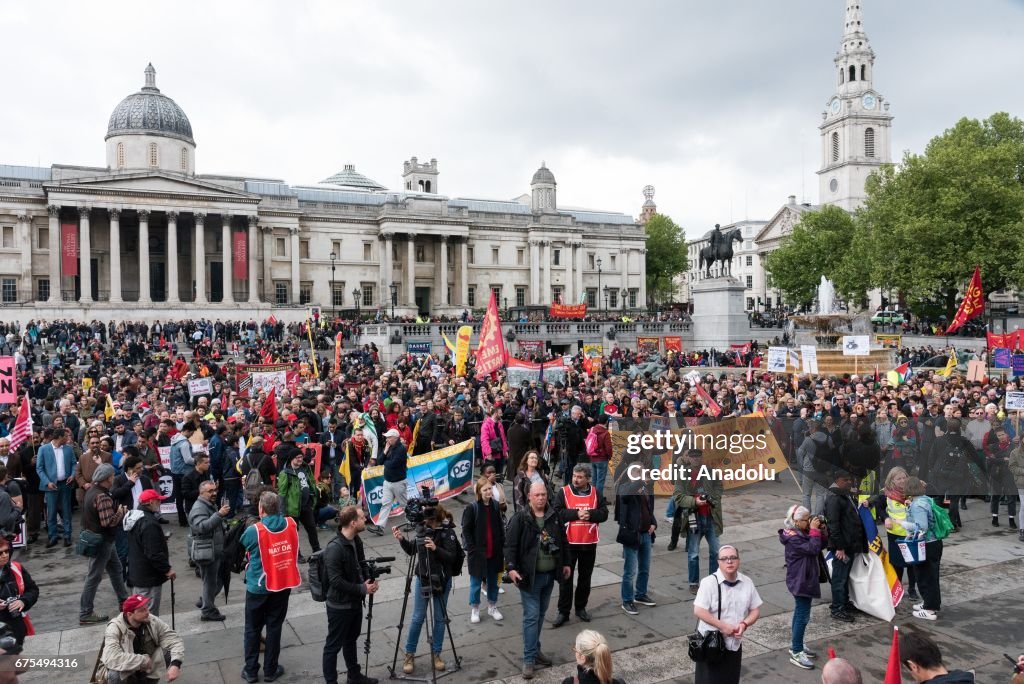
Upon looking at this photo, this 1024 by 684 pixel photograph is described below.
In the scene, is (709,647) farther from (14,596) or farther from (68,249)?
(68,249)

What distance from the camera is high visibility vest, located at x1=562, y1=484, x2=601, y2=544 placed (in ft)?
28.5

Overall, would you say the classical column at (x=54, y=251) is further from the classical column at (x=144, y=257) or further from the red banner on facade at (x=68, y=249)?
the classical column at (x=144, y=257)

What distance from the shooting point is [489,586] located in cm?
891

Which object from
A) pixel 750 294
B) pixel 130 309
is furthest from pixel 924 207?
pixel 750 294

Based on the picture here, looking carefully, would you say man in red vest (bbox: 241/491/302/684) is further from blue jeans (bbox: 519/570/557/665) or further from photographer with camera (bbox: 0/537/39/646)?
blue jeans (bbox: 519/570/557/665)

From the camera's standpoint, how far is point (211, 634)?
28.9 feet

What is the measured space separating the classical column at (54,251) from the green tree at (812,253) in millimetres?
66763

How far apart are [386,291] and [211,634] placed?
209ft

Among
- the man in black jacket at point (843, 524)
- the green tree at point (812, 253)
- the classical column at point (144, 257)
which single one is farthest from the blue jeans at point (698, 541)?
the green tree at point (812, 253)

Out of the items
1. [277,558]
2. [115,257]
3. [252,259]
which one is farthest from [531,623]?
[252,259]

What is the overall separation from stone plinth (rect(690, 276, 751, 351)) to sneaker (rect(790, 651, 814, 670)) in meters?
37.9

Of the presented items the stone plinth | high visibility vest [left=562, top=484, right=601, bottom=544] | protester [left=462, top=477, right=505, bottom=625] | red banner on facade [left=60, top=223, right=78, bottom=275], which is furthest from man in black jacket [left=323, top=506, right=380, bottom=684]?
red banner on facade [left=60, top=223, right=78, bottom=275]

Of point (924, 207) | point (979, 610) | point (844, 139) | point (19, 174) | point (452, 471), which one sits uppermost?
point (844, 139)

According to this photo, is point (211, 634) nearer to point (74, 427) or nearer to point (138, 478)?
point (138, 478)
